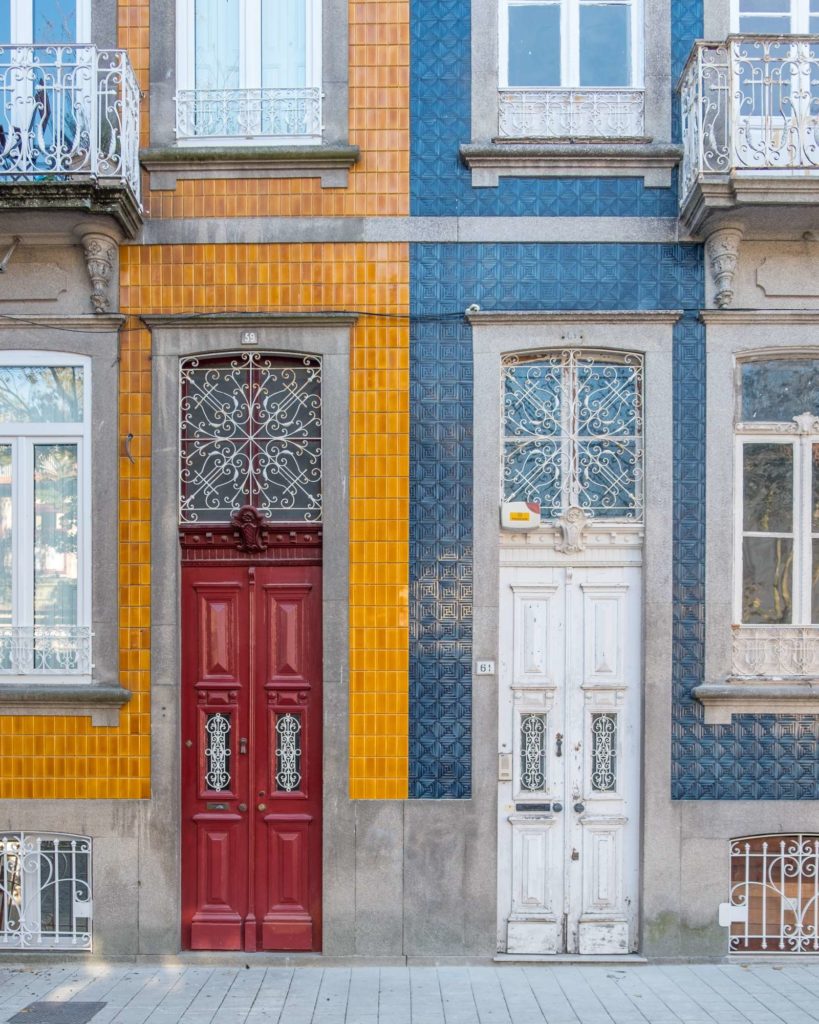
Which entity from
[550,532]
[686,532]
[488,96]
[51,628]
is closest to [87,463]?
[51,628]

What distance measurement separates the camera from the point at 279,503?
293 inches

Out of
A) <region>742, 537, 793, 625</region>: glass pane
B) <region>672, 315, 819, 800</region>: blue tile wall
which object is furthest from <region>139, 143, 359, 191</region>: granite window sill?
<region>742, 537, 793, 625</region>: glass pane

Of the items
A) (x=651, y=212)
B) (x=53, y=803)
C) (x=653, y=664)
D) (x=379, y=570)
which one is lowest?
(x=53, y=803)

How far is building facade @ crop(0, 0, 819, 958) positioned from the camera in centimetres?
719

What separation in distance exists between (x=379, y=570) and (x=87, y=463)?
2.47 meters

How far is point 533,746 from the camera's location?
24.2 feet

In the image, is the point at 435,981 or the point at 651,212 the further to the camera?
the point at 651,212

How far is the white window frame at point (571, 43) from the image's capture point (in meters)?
7.47

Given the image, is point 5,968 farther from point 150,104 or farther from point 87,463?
point 150,104

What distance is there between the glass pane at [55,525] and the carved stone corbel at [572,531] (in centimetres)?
387

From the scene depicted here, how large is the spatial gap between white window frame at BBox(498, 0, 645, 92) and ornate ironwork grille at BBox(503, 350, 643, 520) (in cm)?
219

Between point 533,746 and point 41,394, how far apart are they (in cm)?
482

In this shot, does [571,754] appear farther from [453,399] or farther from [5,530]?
[5,530]

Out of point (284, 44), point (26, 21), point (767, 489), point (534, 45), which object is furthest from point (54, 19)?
point (767, 489)
